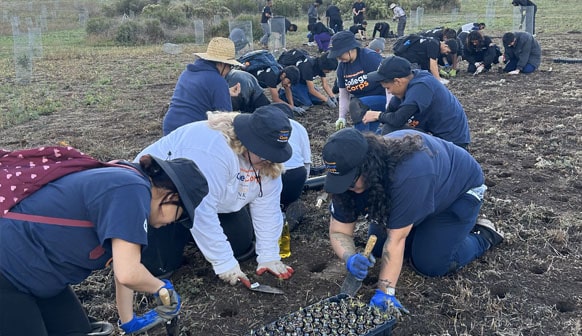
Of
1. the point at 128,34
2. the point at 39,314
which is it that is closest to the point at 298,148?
the point at 39,314

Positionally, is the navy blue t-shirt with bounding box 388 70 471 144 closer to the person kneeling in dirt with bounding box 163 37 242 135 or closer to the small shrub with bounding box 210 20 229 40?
the person kneeling in dirt with bounding box 163 37 242 135

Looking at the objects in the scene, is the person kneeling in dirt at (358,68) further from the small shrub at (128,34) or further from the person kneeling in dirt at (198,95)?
the small shrub at (128,34)

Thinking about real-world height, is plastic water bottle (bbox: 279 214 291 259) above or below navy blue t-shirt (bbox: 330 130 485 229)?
below

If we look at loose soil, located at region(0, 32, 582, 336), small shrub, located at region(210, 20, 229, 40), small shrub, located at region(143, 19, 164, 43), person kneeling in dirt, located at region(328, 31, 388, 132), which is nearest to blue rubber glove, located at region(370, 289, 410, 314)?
loose soil, located at region(0, 32, 582, 336)

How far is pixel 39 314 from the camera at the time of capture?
94.3 inches

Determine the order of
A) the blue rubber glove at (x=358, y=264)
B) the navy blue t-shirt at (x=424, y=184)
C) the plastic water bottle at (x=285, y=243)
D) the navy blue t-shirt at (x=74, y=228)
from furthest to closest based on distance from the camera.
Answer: the plastic water bottle at (x=285, y=243) < the blue rubber glove at (x=358, y=264) < the navy blue t-shirt at (x=424, y=184) < the navy blue t-shirt at (x=74, y=228)

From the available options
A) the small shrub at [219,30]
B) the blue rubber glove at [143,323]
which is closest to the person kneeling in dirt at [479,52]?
the blue rubber glove at [143,323]

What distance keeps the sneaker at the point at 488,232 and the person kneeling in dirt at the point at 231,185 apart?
1.34m

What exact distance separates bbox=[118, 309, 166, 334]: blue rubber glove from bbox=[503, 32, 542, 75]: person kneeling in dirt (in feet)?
31.0

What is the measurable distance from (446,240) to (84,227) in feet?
7.27

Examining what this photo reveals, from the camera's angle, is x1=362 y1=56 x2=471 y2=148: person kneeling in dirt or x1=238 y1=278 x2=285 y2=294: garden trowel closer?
x1=238 y1=278 x2=285 y2=294: garden trowel

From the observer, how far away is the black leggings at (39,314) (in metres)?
2.25

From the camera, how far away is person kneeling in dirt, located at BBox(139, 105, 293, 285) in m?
3.17

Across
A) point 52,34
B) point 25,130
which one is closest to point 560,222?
point 25,130
